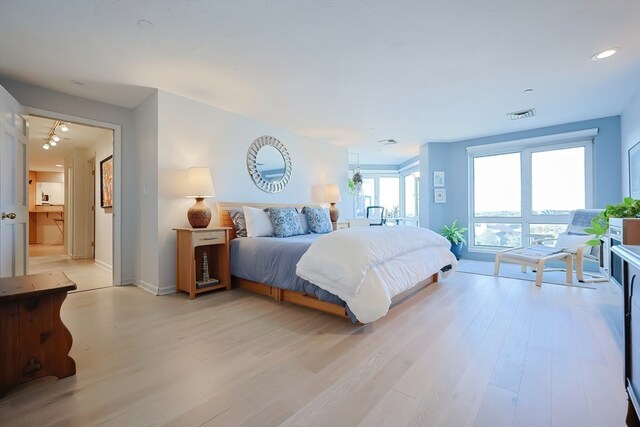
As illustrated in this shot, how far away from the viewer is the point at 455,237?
225 inches

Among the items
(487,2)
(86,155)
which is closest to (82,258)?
(86,155)

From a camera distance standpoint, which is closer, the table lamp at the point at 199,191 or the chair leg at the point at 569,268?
the table lamp at the point at 199,191

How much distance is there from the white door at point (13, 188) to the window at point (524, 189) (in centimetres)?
673

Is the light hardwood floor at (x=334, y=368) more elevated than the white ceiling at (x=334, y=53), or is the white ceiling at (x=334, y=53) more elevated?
the white ceiling at (x=334, y=53)

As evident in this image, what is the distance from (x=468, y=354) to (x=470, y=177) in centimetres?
488

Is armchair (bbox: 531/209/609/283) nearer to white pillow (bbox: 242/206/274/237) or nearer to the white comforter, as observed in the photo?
the white comforter

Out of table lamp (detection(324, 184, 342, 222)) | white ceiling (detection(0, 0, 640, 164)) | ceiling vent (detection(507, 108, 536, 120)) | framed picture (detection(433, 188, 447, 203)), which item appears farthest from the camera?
framed picture (detection(433, 188, 447, 203))

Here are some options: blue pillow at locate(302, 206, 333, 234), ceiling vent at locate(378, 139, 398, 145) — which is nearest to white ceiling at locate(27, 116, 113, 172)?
blue pillow at locate(302, 206, 333, 234)

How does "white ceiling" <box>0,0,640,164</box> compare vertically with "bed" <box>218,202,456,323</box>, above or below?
above

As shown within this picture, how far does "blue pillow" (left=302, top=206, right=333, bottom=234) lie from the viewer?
422 centimetres

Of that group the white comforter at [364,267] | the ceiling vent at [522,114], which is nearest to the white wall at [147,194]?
the white comforter at [364,267]

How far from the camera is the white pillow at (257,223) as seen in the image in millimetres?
3627

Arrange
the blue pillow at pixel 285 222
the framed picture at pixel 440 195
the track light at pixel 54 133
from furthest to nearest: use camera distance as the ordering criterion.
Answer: the framed picture at pixel 440 195, the track light at pixel 54 133, the blue pillow at pixel 285 222

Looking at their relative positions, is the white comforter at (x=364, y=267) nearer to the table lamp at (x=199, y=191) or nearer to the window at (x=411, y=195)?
the table lamp at (x=199, y=191)
